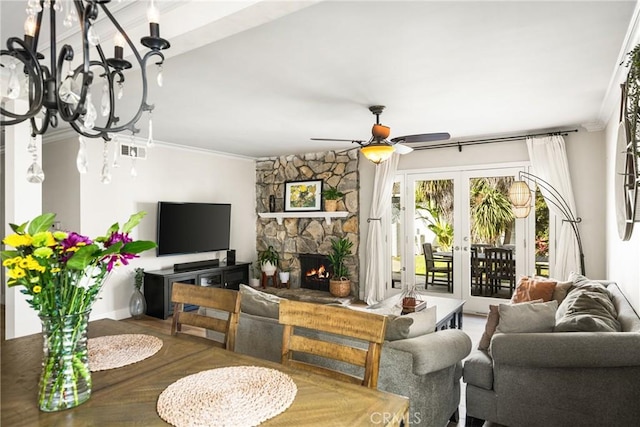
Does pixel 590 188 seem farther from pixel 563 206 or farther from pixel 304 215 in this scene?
pixel 304 215

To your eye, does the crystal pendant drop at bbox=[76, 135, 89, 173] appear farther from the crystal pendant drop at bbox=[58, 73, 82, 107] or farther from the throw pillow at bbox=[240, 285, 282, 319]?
the throw pillow at bbox=[240, 285, 282, 319]

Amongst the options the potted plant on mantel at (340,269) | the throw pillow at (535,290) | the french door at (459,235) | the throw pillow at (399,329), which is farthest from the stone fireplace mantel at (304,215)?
the throw pillow at (399,329)

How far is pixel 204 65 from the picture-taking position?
2.91 metres

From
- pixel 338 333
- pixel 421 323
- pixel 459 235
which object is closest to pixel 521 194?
pixel 459 235

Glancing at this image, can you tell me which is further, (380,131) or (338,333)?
(380,131)

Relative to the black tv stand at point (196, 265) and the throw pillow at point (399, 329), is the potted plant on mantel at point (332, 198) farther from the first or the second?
the throw pillow at point (399, 329)

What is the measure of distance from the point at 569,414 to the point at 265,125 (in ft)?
13.1

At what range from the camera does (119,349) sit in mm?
1672

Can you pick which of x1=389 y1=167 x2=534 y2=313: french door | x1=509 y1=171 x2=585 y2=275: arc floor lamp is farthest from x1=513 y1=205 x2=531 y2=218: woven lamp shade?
x1=389 y1=167 x2=534 y2=313: french door

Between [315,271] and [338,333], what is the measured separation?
17.4ft

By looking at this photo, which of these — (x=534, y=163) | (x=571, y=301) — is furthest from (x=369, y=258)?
(x=571, y=301)

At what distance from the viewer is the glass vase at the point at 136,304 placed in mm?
5250

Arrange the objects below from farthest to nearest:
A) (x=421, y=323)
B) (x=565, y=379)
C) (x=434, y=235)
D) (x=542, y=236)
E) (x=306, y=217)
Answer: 1. (x=306, y=217)
2. (x=434, y=235)
3. (x=542, y=236)
4. (x=421, y=323)
5. (x=565, y=379)

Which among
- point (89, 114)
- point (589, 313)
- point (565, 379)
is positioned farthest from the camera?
point (589, 313)
